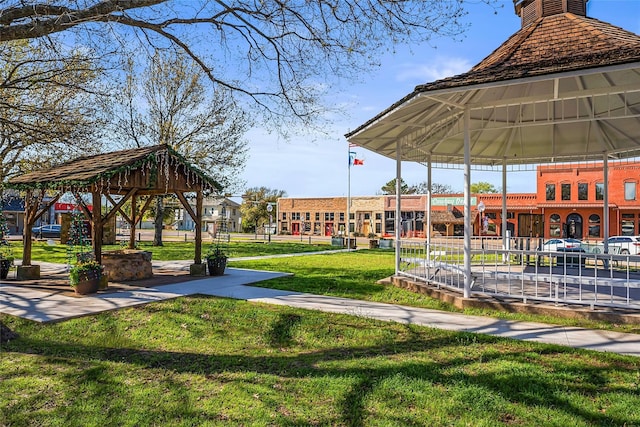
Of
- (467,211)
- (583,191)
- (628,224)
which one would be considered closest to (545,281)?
(467,211)

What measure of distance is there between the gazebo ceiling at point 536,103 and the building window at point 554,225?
93.9ft

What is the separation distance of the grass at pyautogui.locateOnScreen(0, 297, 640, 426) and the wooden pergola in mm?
4418

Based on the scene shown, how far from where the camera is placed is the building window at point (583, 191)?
3722 cm

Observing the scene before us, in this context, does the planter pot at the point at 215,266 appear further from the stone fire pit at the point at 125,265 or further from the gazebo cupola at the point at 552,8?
the gazebo cupola at the point at 552,8

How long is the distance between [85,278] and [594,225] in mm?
40728

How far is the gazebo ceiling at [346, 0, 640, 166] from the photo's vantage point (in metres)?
6.67

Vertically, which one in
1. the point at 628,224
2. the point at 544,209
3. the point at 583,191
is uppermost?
the point at 583,191

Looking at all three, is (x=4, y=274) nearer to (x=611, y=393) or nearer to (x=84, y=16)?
(x=84, y=16)

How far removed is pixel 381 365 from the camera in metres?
4.97

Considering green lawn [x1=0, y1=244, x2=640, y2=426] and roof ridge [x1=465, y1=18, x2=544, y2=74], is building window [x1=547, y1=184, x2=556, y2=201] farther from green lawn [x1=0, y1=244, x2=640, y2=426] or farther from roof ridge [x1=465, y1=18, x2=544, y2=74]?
green lawn [x1=0, y1=244, x2=640, y2=426]

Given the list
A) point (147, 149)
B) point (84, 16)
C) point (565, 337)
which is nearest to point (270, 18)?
point (84, 16)

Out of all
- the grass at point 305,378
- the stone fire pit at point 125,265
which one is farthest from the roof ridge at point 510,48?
the stone fire pit at point 125,265

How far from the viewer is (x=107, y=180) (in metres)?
10.6

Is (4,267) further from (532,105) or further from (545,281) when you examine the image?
(532,105)
